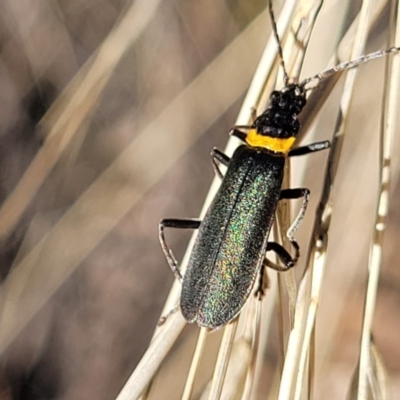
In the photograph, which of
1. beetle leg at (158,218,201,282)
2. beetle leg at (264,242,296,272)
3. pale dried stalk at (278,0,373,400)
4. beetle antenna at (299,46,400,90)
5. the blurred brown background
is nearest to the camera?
pale dried stalk at (278,0,373,400)

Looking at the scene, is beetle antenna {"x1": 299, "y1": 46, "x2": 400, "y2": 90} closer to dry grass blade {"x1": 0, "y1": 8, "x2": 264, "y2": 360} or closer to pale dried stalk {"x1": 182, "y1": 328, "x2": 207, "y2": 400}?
pale dried stalk {"x1": 182, "y1": 328, "x2": 207, "y2": 400}

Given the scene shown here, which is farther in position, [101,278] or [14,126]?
[101,278]

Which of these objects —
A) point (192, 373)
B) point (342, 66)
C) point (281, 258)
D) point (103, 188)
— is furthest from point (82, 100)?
point (192, 373)

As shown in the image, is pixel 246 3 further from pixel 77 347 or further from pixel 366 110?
pixel 77 347

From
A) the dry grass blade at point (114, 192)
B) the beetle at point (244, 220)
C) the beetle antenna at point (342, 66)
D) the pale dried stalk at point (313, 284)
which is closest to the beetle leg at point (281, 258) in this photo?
the beetle at point (244, 220)

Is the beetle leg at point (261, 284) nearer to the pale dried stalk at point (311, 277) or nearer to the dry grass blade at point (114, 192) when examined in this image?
the pale dried stalk at point (311, 277)

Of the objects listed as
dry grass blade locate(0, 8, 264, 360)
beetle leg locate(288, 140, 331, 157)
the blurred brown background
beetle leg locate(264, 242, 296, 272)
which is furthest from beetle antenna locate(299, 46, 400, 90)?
the blurred brown background

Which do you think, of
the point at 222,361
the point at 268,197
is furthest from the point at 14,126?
the point at 222,361
